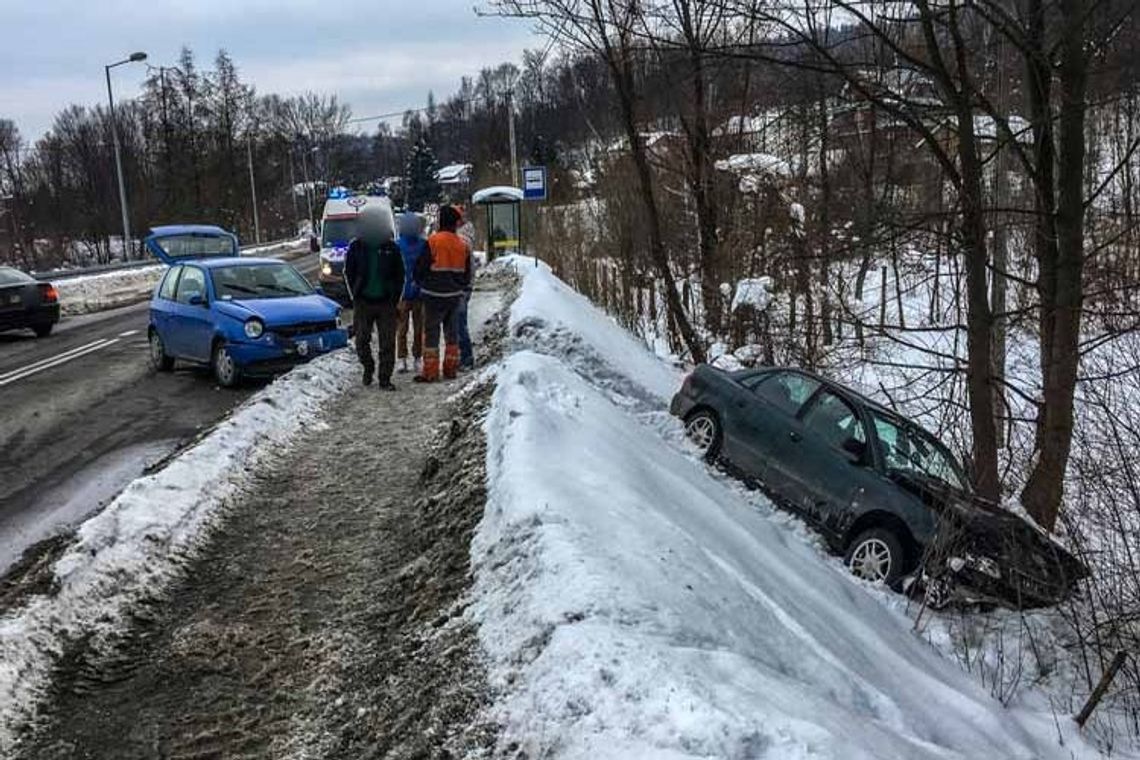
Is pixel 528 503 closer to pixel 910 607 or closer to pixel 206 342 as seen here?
pixel 910 607

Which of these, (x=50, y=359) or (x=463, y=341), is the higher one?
(x=463, y=341)

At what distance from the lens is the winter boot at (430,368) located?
10492 millimetres

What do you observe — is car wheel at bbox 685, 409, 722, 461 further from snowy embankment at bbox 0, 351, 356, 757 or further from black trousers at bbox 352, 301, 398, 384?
snowy embankment at bbox 0, 351, 356, 757

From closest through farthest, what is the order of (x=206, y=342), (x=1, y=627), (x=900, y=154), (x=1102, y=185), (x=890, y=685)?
(x=1, y=627) → (x=890, y=685) → (x=1102, y=185) → (x=206, y=342) → (x=900, y=154)

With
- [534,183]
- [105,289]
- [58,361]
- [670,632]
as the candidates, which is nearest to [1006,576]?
[670,632]

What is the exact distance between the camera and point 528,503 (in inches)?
176

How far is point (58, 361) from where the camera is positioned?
1440 cm

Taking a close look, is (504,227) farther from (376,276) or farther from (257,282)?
(376,276)

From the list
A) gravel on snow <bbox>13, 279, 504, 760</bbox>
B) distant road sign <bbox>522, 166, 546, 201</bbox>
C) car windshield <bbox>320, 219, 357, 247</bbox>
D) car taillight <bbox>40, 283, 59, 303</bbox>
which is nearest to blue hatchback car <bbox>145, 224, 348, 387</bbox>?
gravel on snow <bbox>13, 279, 504, 760</bbox>

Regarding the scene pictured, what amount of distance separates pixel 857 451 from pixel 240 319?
748cm

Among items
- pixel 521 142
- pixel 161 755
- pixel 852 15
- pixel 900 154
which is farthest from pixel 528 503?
pixel 521 142

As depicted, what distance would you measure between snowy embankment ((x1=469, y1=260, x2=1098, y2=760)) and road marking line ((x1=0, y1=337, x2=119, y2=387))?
8.88 m

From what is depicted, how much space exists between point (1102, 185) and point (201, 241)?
16.9 m

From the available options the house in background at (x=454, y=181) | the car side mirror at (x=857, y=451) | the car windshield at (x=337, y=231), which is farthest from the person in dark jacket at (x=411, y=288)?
the house in background at (x=454, y=181)
